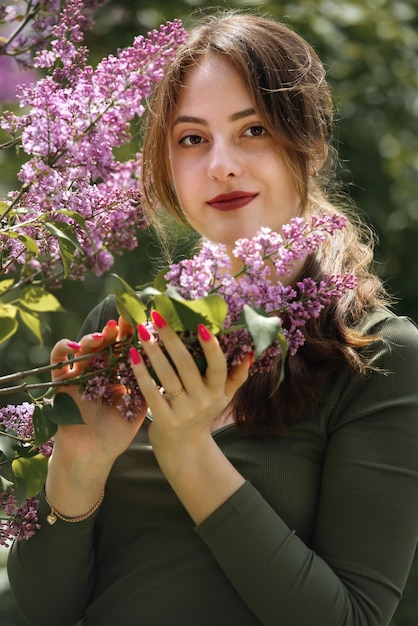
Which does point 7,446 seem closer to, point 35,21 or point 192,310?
point 192,310

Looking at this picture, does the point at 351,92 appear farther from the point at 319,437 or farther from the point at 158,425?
the point at 158,425

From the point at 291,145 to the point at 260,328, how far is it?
0.66 meters

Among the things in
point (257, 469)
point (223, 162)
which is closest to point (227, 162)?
point (223, 162)

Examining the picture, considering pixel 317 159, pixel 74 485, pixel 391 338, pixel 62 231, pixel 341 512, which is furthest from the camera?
pixel 317 159

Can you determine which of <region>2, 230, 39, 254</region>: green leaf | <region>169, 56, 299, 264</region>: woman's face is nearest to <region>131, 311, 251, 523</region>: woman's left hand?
<region>2, 230, 39, 254</region>: green leaf

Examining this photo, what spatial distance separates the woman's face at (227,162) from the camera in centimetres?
137

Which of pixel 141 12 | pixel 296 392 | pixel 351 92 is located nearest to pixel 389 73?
pixel 351 92

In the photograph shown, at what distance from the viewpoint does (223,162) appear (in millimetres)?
1341

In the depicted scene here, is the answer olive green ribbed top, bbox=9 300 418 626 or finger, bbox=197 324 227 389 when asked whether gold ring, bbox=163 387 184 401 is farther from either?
olive green ribbed top, bbox=9 300 418 626

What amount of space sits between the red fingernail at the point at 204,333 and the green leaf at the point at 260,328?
1.8 inches

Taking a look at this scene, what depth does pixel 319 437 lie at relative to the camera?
1376 millimetres

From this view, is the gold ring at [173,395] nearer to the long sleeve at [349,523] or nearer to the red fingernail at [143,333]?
the red fingernail at [143,333]

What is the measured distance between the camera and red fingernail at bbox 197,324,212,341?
2.84 ft

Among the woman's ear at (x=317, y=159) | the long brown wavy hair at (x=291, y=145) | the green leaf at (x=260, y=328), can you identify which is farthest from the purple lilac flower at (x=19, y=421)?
the woman's ear at (x=317, y=159)
